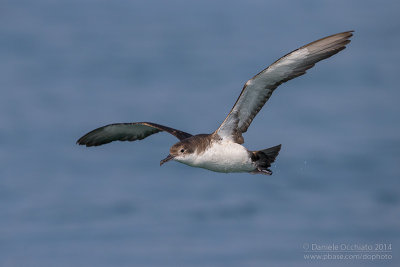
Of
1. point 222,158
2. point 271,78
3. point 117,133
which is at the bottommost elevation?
point 222,158

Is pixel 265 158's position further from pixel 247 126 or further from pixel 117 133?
pixel 117 133

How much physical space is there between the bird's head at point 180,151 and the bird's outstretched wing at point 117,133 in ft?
11.4

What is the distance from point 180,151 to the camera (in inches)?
662

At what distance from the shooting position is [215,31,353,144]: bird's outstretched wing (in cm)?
1614

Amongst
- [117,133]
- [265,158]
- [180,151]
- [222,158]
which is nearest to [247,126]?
[265,158]

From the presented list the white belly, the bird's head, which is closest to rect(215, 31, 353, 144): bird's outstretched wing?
the white belly

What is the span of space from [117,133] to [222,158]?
525 centimetres

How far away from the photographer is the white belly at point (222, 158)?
1689 cm

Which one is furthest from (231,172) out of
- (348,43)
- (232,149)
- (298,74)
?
(348,43)

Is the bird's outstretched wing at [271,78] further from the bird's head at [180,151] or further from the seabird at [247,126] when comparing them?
the bird's head at [180,151]

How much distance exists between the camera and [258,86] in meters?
17.0

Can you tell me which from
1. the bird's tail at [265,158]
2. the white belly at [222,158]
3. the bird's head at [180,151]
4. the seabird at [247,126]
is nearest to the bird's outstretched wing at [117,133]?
the seabird at [247,126]

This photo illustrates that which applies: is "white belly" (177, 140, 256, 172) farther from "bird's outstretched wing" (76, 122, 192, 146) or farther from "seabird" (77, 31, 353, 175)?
"bird's outstretched wing" (76, 122, 192, 146)

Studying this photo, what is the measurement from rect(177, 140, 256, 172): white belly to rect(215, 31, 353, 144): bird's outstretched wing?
39cm
